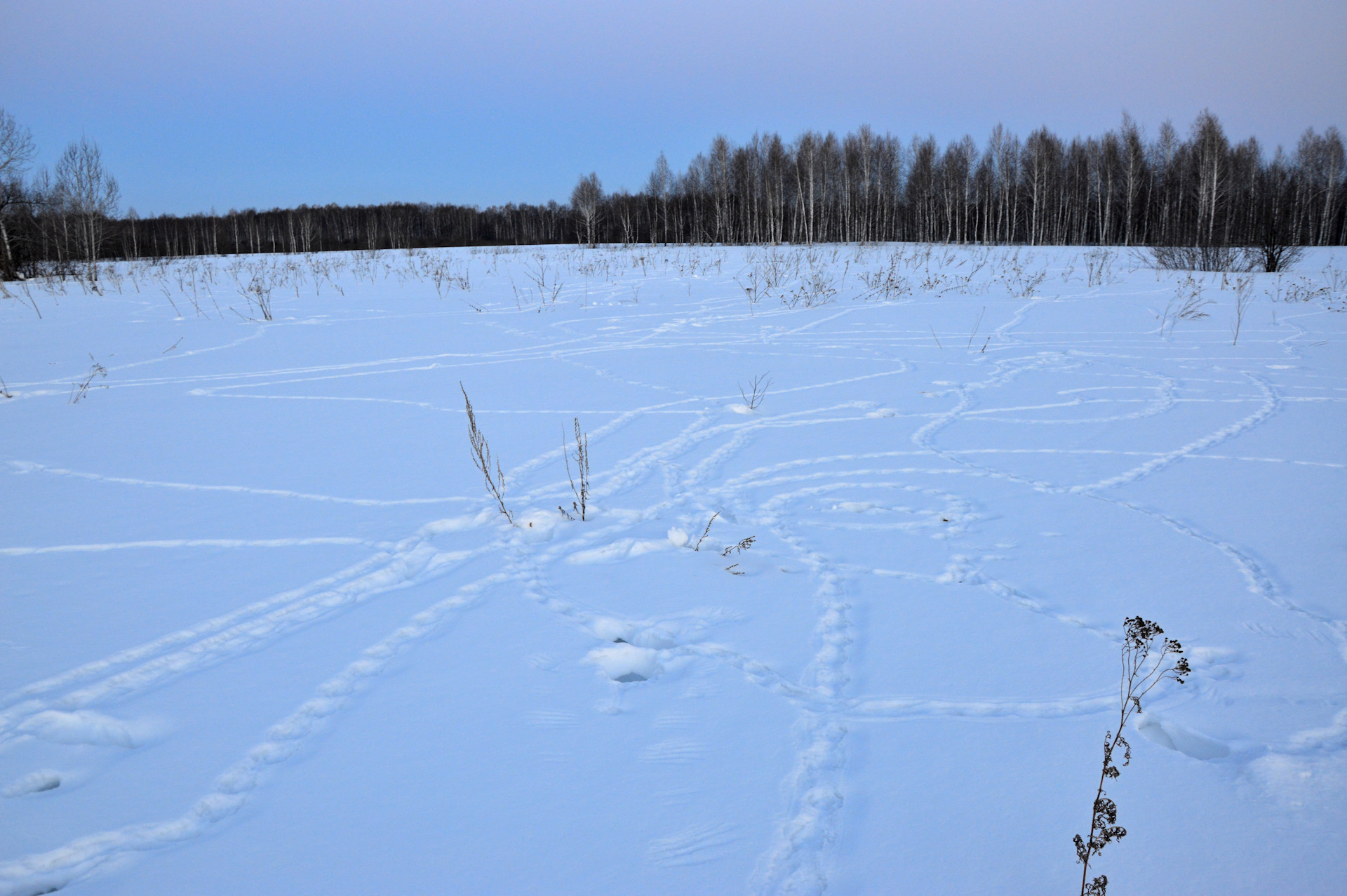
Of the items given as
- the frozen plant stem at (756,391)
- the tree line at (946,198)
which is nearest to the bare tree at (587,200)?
the tree line at (946,198)

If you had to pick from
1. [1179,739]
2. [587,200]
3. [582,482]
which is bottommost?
[1179,739]

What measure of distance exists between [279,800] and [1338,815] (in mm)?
1886

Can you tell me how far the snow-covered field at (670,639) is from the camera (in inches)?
46.8

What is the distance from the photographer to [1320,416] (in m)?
3.79

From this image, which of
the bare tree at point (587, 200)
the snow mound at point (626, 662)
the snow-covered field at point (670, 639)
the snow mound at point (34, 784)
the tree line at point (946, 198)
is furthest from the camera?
the bare tree at point (587, 200)

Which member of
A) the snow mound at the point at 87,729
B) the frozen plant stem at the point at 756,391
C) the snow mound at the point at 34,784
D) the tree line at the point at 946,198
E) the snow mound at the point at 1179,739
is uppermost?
the tree line at the point at 946,198

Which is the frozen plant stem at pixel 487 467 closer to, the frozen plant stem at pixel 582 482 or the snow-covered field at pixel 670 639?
the snow-covered field at pixel 670 639

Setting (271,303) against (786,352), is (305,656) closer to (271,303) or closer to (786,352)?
(786,352)

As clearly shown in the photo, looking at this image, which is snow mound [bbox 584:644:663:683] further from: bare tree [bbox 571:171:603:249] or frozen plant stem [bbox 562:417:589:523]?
bare tree [bbox 571:171:603:249]

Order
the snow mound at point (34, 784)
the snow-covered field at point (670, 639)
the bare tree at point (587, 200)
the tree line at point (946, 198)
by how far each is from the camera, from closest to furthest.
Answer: the snow-covered field at point (670, 639)
the snow mound at point (34, 784)
the tree line at point (946, 198)
the bare tree at point (587, 200)

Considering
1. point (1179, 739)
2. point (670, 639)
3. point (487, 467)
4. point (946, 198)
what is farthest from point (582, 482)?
point (946, 198)

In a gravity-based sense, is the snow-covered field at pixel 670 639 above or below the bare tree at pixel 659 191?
below

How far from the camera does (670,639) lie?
5.97 feet

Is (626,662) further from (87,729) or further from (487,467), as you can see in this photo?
(487,467)
